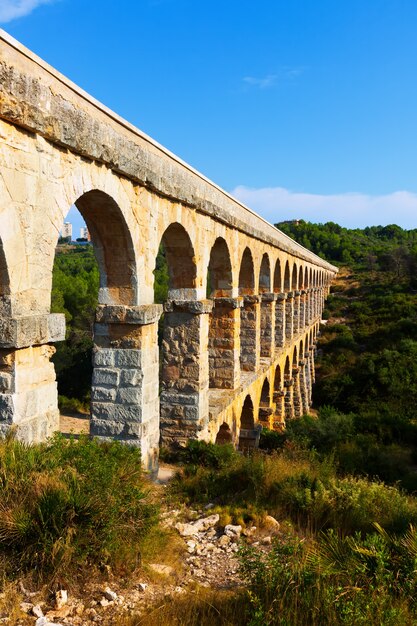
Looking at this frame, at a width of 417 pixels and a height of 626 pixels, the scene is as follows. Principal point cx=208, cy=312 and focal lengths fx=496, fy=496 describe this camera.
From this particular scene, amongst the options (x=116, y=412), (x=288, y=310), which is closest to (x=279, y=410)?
(x=288, y=310)

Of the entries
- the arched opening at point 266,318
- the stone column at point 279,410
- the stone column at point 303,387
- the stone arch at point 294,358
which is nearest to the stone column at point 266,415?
the arched opening at point 266,318

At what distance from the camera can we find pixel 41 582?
8.78 ft

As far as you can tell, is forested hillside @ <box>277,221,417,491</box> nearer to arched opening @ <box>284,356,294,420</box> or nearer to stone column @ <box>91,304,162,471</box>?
arched opening @ <box>284,356,294,420</box>

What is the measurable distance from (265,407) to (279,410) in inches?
74.9

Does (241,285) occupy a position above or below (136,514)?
above

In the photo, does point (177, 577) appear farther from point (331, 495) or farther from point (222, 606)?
point (331, 495)

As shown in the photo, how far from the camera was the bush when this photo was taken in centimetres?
274

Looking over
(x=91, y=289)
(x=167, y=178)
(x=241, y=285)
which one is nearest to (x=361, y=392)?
(x=241, y=285)

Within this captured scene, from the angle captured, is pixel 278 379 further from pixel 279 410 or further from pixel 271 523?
pixel 271 523

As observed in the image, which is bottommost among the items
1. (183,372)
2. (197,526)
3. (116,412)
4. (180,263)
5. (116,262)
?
(197,526)

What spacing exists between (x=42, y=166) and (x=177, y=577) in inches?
119

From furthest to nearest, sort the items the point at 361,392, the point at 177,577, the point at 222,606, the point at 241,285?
the point at 361,392, the point at 241,285, the point at 177,577, the point at 222,606

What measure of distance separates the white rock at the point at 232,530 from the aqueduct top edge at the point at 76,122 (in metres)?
3.27

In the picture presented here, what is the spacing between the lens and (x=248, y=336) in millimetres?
11164
